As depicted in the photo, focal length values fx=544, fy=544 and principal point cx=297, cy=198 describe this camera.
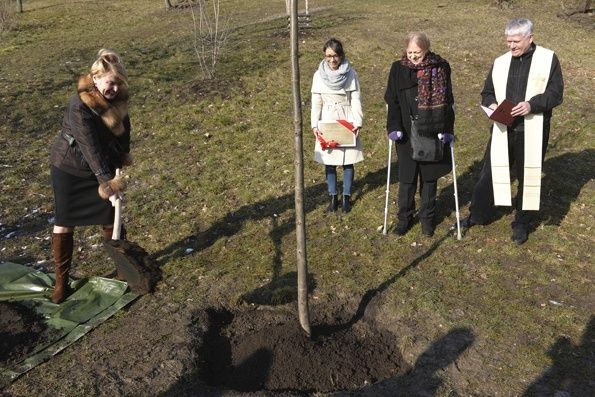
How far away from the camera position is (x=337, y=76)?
574 centimetres

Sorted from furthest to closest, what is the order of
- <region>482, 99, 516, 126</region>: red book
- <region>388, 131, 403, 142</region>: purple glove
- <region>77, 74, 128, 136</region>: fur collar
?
1. <region>388, 131, 403, 142</region>: purple glove
2. <region>482, 99, 516, 126</region>: red book
3. <region>77, 74, 128, 136</region>: fur collar

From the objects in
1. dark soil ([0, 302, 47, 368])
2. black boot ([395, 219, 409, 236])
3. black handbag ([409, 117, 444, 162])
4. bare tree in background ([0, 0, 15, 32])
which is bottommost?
dark soil ([0, 302, 47, 368])

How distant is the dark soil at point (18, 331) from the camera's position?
4.11 m

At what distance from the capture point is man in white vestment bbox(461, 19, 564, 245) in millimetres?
4996

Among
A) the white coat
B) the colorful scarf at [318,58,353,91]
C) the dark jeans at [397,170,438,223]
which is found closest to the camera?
the dark jeans at [397,170,438,223]

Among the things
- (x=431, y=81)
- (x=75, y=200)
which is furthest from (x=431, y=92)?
(x=75, y=200)

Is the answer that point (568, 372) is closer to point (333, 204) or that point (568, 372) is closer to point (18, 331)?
point (333, 204)

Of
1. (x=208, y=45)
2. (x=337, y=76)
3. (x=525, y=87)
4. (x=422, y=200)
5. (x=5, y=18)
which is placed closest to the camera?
(x=525, y=87)

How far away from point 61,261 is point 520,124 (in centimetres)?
449

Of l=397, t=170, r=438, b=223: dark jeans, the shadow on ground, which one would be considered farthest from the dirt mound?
l=397, t=170, r=438, b=223: dark jeans

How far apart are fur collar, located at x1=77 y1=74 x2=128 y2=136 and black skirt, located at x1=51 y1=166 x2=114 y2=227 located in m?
0.53

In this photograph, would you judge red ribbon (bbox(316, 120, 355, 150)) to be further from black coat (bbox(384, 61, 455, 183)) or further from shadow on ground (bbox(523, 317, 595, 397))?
shadow on ground (bbox(523, 317, 595, 397))

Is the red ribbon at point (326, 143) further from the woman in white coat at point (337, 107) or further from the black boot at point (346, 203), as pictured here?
the black boot at point (346, 203)

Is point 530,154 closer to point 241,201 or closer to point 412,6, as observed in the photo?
point 241,201
